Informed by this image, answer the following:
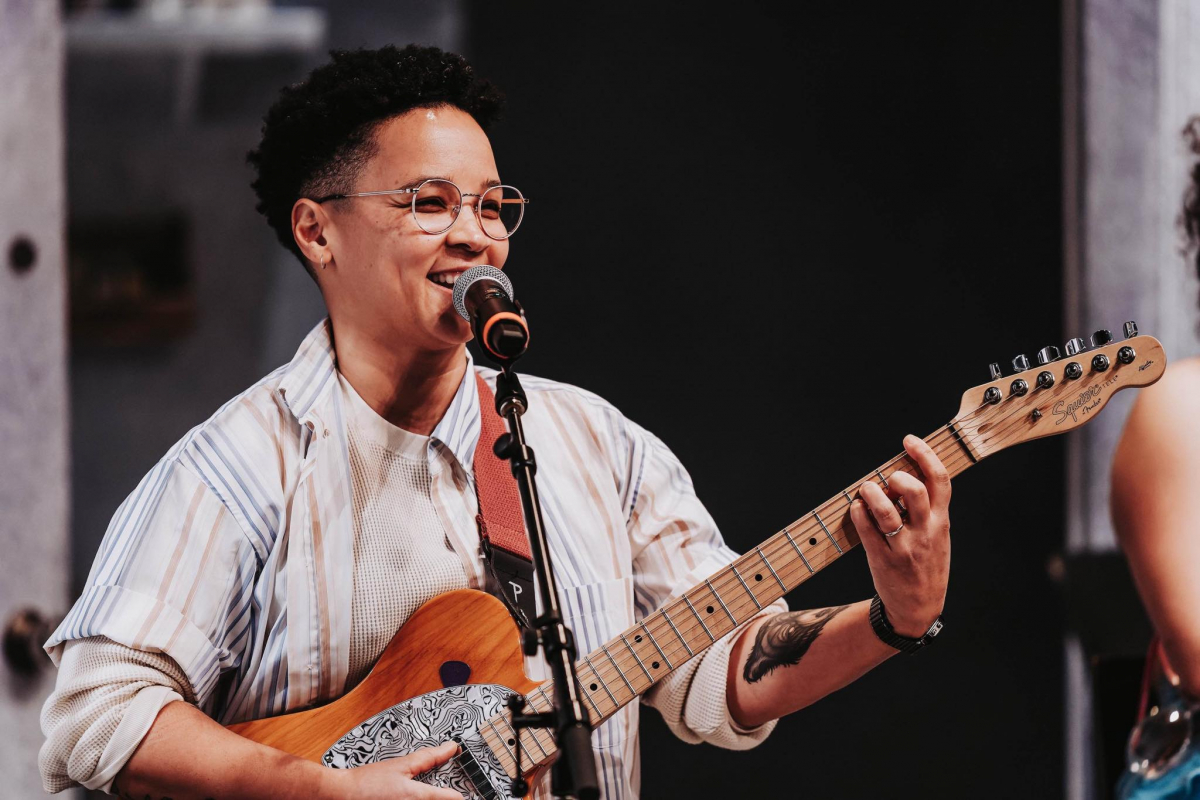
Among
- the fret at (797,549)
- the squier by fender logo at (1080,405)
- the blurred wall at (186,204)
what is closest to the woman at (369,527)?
the fret at (797,549)

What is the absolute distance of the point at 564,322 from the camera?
2799mm

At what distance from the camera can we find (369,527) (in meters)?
1.68

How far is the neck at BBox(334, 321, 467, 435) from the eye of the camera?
5.75ft

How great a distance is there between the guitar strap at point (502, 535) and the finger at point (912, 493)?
567 mm

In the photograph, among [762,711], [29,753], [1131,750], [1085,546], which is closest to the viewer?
[762,711]

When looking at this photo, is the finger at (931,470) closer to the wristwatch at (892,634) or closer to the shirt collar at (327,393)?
the wristwatch at (892,634)

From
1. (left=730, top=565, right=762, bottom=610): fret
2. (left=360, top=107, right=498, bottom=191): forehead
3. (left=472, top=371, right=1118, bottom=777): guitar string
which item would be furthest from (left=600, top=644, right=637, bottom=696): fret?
(left=360, top=107, right=498, bottom=191): forehead

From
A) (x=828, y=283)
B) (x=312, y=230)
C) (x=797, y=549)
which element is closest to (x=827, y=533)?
(x=797, y=549)

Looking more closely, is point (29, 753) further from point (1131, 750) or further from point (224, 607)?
point (1131, 750)

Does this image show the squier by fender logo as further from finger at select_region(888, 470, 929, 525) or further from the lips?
the lips

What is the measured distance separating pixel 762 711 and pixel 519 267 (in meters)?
1.39

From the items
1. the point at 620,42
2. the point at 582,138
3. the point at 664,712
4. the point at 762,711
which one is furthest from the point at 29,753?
the point at 620,42

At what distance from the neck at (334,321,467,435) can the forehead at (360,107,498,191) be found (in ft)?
0.82

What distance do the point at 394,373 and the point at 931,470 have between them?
2.71ft
